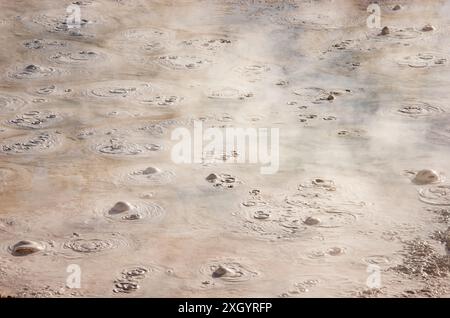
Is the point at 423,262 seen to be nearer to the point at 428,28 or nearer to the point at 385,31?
the point at 385,31

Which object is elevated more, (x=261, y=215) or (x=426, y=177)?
(x=426, y=177)

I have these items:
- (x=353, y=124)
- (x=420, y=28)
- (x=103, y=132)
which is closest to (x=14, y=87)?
(x=103, y=132)

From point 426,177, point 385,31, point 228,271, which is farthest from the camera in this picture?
point 385,31

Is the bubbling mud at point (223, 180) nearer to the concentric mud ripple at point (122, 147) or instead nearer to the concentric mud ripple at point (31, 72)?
the concentric mud ripple at point (122, 147)

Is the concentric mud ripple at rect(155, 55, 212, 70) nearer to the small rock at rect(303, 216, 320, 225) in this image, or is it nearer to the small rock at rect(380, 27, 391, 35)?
the small rock at rect(380, 27, 391, 35)

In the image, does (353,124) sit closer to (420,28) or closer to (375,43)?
(375,43)

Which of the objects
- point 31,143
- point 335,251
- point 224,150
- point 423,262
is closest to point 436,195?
point 423,262

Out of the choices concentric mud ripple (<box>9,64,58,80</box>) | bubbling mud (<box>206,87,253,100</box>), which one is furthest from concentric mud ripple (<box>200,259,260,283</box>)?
concentric mud ripple (<box>9,64,58,80</box>)
